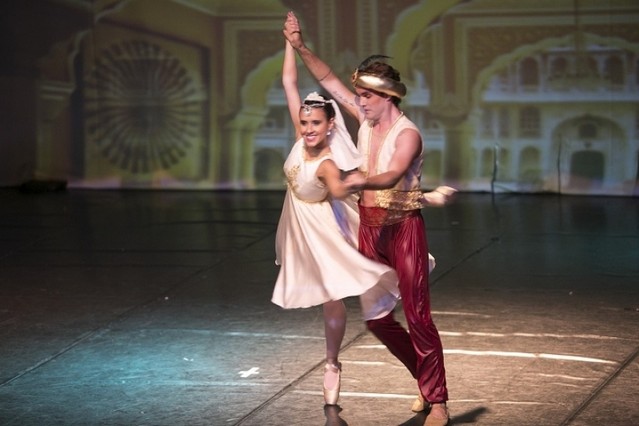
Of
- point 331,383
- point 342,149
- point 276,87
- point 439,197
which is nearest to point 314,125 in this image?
point 342,149

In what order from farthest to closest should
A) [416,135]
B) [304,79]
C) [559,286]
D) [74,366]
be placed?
[304,79], [559,286], [74,366], [416,135]

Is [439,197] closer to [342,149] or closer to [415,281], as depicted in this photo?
[415,281]

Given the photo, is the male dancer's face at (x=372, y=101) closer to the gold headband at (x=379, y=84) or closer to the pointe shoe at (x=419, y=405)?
the gold headband at (x=379, y=84)

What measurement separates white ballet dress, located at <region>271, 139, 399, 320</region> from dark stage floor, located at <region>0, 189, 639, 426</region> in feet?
1.69

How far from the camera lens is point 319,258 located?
5164 millimetres

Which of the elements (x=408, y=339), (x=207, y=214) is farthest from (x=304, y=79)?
(x=408, y=339)

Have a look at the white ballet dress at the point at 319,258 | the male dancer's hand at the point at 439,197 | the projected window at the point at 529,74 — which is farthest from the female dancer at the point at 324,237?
the projected window at the point at 529,74

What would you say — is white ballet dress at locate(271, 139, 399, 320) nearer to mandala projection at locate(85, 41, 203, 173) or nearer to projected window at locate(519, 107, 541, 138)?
projected window at locate(519, 107, 541, 138)

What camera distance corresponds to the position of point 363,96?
5.08 m

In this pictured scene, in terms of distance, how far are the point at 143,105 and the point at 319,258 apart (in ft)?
28.1

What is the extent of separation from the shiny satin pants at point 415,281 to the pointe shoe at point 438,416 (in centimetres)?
3

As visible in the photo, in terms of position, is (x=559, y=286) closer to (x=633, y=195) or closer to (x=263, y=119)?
(x=633, y=195)

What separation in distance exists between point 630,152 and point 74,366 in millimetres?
7577

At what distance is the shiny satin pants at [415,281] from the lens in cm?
500
